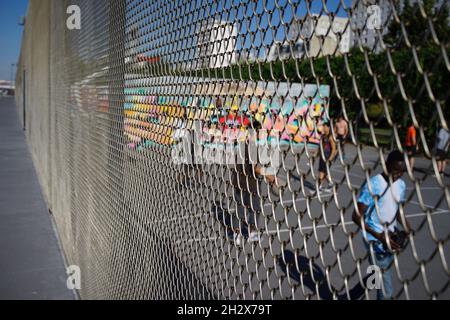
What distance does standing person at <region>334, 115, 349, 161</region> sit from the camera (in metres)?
1.12

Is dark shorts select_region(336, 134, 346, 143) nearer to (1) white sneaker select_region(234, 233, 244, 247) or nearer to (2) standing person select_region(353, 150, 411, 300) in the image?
(2) standing person select_region(353, 150, 411, 300)

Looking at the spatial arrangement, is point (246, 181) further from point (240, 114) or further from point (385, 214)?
point (385, 214)

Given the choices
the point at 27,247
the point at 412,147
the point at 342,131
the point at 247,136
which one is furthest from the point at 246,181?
the point at 27,247

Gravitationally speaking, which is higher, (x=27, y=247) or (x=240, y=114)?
(x=240, y=114)

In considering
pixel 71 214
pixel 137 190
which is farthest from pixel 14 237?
pixel 137 190

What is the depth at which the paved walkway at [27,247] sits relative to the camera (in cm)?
463

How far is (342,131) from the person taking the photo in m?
1.21

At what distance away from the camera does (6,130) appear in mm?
23219

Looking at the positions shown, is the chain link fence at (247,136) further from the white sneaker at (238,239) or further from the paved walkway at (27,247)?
the paved walkway at (27,247)

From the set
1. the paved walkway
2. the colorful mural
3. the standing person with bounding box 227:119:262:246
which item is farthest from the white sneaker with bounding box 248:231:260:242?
the paved walkway

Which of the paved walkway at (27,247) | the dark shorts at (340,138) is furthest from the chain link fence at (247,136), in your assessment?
the paved walkway at (27,247)

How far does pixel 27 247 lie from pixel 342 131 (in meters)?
5.74

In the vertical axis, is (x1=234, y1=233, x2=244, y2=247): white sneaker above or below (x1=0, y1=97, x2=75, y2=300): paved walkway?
above

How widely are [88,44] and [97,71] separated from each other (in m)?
0.48
